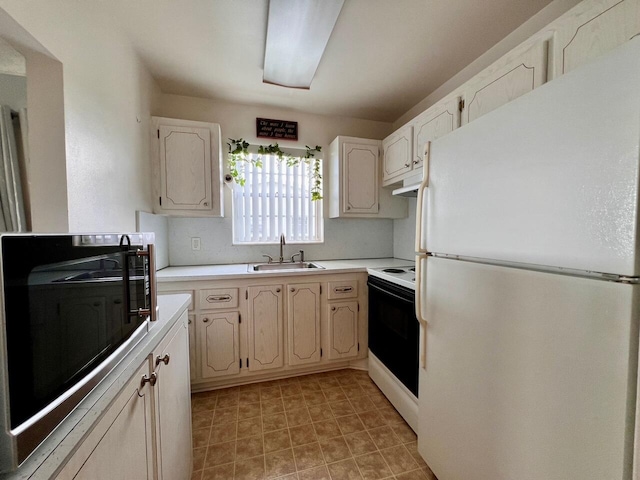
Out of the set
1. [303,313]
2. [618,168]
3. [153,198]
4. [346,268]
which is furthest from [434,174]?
[153,198]

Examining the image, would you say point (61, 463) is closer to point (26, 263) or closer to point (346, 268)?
point (26, 263)

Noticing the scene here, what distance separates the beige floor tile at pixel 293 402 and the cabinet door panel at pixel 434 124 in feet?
6.41

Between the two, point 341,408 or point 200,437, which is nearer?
point 200,437

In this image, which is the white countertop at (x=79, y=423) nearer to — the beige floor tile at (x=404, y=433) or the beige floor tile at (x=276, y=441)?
the beige floor tile at (x=276, y=441)

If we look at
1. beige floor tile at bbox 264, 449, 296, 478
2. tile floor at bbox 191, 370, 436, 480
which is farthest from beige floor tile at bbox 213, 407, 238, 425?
beige floor tile at bbox 264, 449, 296, 478

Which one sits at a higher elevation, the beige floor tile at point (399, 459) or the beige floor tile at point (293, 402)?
the beige floor tile at point (399, 459)

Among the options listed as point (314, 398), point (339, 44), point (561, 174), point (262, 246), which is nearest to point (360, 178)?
point (339, 44)

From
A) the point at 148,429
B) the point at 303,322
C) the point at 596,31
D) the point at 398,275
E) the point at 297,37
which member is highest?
the point at 297,37

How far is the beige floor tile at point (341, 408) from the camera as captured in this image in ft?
5.50

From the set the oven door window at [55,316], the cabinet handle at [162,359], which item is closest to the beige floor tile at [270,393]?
the cabinet handle at [162,359]

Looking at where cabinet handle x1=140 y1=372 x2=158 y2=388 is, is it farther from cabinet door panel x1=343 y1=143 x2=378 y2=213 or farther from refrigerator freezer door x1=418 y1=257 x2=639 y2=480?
cabinet door panel x1=343 y1=143 x2=378 y2=213

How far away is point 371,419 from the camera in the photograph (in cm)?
162

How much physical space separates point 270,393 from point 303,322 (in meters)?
0.58

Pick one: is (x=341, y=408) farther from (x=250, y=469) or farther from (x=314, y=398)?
(x=250, y=469)
